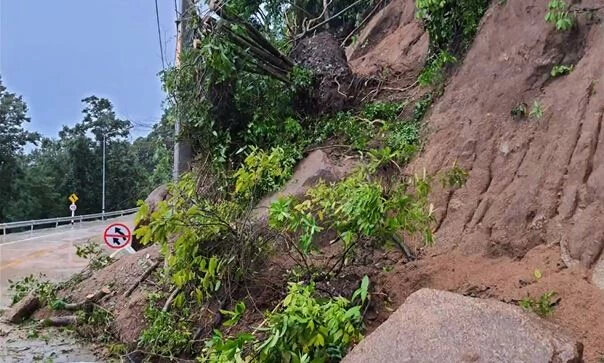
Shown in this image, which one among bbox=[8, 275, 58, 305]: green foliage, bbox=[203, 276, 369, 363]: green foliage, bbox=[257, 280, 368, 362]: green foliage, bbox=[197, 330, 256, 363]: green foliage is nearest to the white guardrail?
bbox=[8, 275, 58, 305]: green foliage

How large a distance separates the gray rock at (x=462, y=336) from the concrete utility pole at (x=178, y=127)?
5.15 m

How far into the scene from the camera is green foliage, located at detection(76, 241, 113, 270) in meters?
10.3

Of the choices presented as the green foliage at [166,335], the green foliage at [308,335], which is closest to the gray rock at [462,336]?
the green foliage at [308,335]

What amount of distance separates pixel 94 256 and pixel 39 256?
9192 mm

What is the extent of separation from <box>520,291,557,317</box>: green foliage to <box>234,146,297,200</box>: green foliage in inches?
118

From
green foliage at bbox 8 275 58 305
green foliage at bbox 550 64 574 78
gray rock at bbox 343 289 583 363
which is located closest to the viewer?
gray rock at bbox 343 289 583 363

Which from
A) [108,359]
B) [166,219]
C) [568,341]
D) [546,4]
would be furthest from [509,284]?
[108,359]

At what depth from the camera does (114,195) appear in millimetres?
44781

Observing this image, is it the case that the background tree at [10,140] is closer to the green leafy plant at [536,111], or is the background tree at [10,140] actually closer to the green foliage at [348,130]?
the green foliage at [348,130]

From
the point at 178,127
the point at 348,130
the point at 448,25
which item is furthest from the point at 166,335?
A: the point at 448,25

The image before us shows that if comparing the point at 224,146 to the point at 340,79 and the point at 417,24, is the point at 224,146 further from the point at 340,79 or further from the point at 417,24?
the point at 417,24

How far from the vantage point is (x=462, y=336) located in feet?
11.7

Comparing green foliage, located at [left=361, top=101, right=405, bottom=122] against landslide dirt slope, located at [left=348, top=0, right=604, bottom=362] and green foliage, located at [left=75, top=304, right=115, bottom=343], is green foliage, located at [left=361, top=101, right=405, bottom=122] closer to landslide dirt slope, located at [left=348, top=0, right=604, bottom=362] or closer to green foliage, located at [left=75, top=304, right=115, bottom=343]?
landslide dirt slope, located at [left=348, top=0, right=604, bottom=362]

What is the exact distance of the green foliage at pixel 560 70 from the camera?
6.45m
